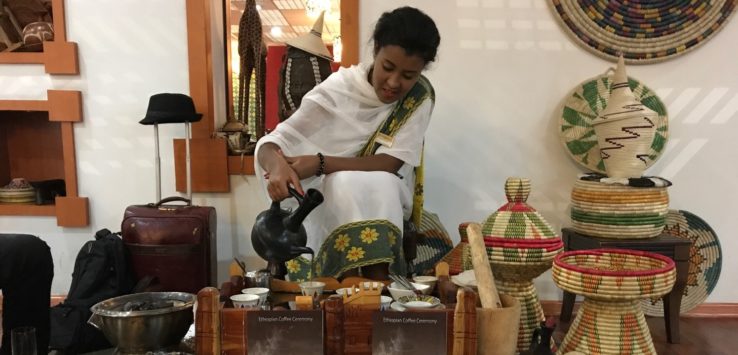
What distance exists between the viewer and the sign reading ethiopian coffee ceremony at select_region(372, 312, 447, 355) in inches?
39.9

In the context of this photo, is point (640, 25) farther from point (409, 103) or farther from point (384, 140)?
point (384, 140)

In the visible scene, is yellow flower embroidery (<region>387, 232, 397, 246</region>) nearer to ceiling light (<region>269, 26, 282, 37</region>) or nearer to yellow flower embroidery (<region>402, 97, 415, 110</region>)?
yellow flower embroidery (<region>402, 97, 415, 110</region>)

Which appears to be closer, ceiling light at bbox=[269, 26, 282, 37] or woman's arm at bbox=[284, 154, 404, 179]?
woman's arm at bbox=[284, 154, 404, 179]

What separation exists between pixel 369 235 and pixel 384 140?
0.35 metres

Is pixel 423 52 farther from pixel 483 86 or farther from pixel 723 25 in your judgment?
pixel 723 25

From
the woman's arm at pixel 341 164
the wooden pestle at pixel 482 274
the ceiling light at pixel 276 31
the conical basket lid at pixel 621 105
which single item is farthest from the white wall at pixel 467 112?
the ceiling light at pixel 276 31

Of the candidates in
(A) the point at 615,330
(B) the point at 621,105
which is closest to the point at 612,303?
(A) the point at 615,330

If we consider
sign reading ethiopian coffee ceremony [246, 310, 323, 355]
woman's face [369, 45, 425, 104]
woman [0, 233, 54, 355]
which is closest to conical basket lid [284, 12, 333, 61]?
woman's face [369, 45, 425, 104]

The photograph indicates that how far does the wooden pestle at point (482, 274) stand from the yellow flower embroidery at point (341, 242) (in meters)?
0.40

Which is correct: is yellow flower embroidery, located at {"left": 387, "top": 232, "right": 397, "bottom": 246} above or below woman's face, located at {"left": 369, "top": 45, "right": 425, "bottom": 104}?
below

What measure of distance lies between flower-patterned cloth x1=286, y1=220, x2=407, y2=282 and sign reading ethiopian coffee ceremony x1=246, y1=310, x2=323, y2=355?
1.39 feet

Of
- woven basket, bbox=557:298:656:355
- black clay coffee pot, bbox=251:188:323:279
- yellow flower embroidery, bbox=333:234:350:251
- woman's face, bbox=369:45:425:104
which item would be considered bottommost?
woven basket, bbox=557:298:656:355

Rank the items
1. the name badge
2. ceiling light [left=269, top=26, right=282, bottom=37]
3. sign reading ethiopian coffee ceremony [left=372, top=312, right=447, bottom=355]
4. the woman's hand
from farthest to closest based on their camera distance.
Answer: ceiling light [left=269, top=26, right=282, bottom=37], the name badge, the woman's hand, sign reading ethiopian coffee ceremony [left=372, top=312, right=447, bottom=355]

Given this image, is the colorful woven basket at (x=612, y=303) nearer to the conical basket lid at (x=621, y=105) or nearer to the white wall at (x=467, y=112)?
the conical basket lid at (x=621, y=105)
